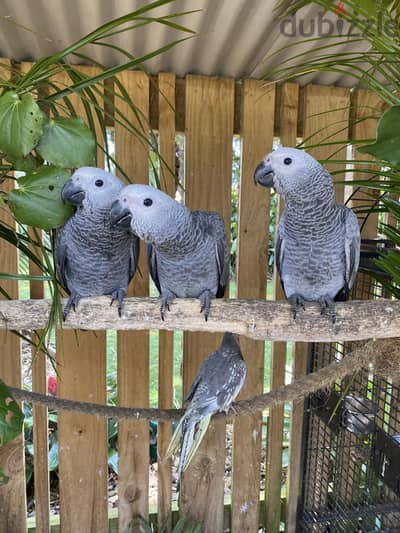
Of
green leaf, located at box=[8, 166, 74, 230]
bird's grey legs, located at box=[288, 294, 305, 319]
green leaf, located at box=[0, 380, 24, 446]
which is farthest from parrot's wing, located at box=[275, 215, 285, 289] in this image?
green leaf, located at box=[0, 380, 24, 446]

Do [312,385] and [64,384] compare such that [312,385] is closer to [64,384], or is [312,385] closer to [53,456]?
[64,384]

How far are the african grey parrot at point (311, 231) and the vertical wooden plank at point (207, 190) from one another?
1.56 feet

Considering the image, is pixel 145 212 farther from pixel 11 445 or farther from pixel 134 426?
pixel 11 445

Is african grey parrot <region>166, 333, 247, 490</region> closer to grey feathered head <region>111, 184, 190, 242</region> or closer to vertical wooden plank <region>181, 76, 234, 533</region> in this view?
vertical wooden plank <region>181, 76, 234, 533</region>

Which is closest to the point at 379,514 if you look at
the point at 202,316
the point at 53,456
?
the point at 202,316

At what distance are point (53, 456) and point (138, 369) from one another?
74cm

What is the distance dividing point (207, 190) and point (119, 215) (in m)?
0.68

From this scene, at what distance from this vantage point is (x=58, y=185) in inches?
32.2

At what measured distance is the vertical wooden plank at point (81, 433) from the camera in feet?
5.38

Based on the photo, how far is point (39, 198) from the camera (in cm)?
81

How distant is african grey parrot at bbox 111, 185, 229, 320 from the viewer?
107 centimetres

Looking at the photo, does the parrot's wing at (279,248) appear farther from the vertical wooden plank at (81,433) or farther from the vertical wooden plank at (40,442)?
the vertical wooden plank at (40,442)

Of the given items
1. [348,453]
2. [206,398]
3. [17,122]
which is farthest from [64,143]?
[348,453]

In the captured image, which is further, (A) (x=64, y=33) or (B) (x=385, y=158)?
(A) (x=64, y=33)
